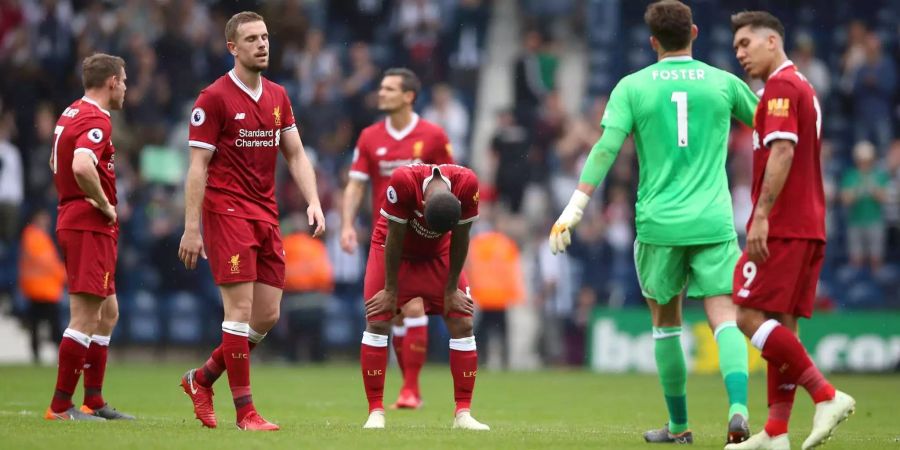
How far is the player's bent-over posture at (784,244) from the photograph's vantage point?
7613 millimetres

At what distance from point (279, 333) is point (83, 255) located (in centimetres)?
1167

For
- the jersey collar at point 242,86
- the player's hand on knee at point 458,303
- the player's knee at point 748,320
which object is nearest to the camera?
the player's knee at point 748,320

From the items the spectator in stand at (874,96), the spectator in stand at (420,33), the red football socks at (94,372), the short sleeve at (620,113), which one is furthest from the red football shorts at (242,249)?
the spectator in stand at (874,96)

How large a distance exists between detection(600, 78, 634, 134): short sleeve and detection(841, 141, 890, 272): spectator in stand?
44.9ft

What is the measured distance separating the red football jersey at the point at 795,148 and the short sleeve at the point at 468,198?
2034 mm

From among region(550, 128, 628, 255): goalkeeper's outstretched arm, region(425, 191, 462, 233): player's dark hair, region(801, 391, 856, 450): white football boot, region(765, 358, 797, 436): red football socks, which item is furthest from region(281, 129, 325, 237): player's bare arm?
region(801, 391, 856, 450): white football boot

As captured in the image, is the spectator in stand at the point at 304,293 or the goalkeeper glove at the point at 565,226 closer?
the goalkeeper glove at the point at 565,226

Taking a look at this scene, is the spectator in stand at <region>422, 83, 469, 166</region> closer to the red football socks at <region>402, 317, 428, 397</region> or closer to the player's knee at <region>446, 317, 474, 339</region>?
the red football socks at <region>402, 317, 428, 397</region>

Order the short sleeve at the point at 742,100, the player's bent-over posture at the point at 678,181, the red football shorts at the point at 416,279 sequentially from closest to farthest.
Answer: the player's bent-over posture at the point at 678,181 → the short sleeve at the point at 742,100 → the red football shorts at the point at 416,279

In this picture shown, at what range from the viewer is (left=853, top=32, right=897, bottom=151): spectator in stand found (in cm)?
2292

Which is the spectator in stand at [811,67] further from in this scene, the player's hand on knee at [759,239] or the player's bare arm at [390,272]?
the player's hand on knee at [759,239]

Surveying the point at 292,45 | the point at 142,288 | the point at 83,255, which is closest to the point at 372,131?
the point at 83,255

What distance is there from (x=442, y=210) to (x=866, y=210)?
1419 centimetres

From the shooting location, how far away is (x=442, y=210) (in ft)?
28.6
